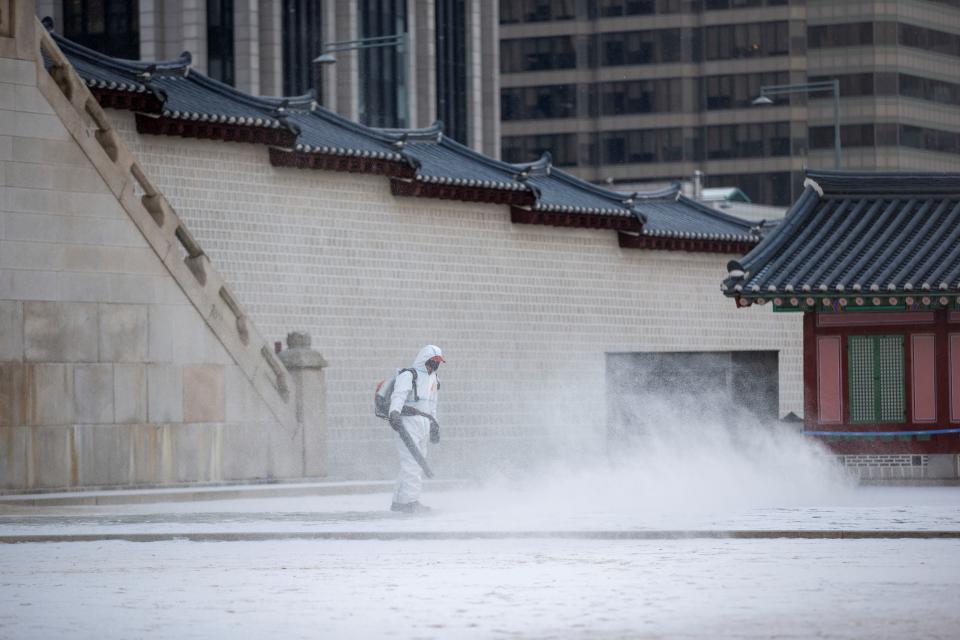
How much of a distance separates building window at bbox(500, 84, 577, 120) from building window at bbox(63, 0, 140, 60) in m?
29.0

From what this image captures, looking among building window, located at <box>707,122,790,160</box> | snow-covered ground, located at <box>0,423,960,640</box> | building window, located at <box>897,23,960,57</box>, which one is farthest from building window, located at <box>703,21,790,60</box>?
snow-covered ground, located at <box>0,423,960,640</box>

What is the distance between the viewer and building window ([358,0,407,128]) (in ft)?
252

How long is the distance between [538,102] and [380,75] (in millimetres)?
21511

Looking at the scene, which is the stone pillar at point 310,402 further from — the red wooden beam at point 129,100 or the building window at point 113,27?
the building window at point 113,27

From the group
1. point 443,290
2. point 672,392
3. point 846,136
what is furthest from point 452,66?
point 443,290

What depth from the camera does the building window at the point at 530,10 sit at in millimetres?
96938

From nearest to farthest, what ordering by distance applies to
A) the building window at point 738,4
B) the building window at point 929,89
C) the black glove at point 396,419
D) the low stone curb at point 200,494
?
the black glove at point 396,419 → the low stone curb at point 200,494 → the building window at point 738,4 → the building window at point 929,89

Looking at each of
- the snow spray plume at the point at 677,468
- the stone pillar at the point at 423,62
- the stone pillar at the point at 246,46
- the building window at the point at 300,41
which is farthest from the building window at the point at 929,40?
the snow spray plume at the point at 677,468

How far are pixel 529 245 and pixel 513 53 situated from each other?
2276 inches

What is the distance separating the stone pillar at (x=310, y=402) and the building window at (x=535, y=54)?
220ft

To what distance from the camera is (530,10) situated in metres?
97.6

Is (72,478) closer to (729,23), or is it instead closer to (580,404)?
(580,404)

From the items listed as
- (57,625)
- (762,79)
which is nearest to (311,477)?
(57,625)

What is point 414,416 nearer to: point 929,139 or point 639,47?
point 639,47
